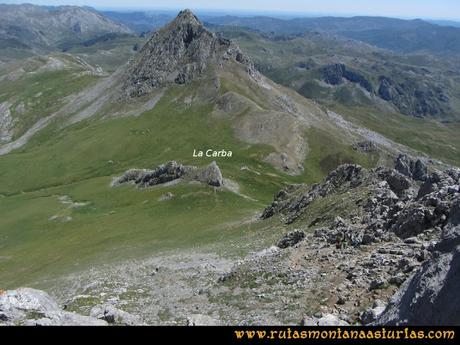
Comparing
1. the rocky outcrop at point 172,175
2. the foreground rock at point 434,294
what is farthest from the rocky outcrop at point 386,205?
the rocky outcrop at point 172,175

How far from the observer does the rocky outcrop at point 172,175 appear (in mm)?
115062

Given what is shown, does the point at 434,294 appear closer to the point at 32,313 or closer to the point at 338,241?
the point at 338,241

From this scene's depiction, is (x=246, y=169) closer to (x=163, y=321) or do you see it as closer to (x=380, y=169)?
(x=380, y=169)

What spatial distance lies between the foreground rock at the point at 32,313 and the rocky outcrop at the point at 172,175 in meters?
82.3

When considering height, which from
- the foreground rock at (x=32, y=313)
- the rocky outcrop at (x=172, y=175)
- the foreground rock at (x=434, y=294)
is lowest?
the rocky outcrop at (x=172, y=175)

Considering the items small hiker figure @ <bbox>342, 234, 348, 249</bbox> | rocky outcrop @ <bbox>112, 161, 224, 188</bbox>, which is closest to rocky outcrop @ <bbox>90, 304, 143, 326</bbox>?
small hiker figure @ <bbox>342, 234, 348, 249</bbox>

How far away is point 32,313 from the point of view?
97.8 ft

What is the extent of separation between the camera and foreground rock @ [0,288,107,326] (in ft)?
90.9

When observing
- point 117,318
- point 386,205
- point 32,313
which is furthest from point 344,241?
point 32,313

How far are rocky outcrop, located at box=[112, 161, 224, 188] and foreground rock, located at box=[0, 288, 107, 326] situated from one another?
8229cm

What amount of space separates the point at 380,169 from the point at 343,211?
14517 mm

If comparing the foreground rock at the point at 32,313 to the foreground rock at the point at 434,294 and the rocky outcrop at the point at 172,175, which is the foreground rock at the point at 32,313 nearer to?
the foreground rock at the point at 434,294
